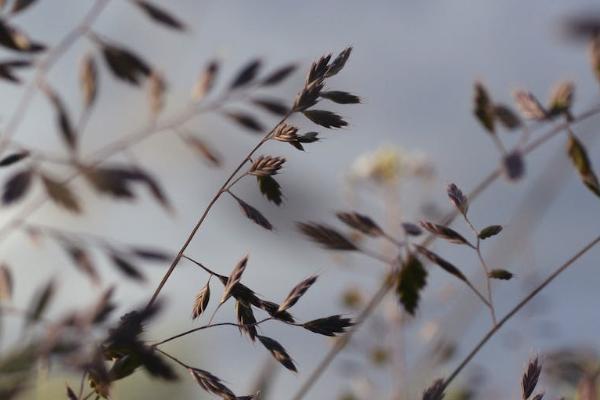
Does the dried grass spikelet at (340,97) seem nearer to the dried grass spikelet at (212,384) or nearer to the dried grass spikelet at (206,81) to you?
the dried grass spikelet at (212,384)

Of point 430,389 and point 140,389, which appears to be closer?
point 430,389

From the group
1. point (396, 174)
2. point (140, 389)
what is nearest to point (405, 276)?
point (396, 174)

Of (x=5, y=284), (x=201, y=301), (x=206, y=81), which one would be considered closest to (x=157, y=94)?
(x=206, y=81)

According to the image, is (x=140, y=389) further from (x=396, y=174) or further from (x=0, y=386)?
(x=0, y=386)

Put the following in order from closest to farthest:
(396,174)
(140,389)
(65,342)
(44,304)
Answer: (65,342)
(44,304)
(396,174)
(140,389)

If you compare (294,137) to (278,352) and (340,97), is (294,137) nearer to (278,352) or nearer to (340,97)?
(340,97)

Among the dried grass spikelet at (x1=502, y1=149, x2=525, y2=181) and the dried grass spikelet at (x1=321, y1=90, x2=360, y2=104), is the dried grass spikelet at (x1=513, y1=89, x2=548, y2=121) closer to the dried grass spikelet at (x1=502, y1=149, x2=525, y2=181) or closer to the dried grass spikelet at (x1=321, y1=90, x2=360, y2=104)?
the dried grass spikelet at (x1=502, y1=149, x2=525, y2=181)

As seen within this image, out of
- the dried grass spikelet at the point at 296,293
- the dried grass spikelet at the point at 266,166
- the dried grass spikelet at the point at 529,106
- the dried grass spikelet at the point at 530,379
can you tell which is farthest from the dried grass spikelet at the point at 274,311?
the dried grass spikelet at the point at 529,106
